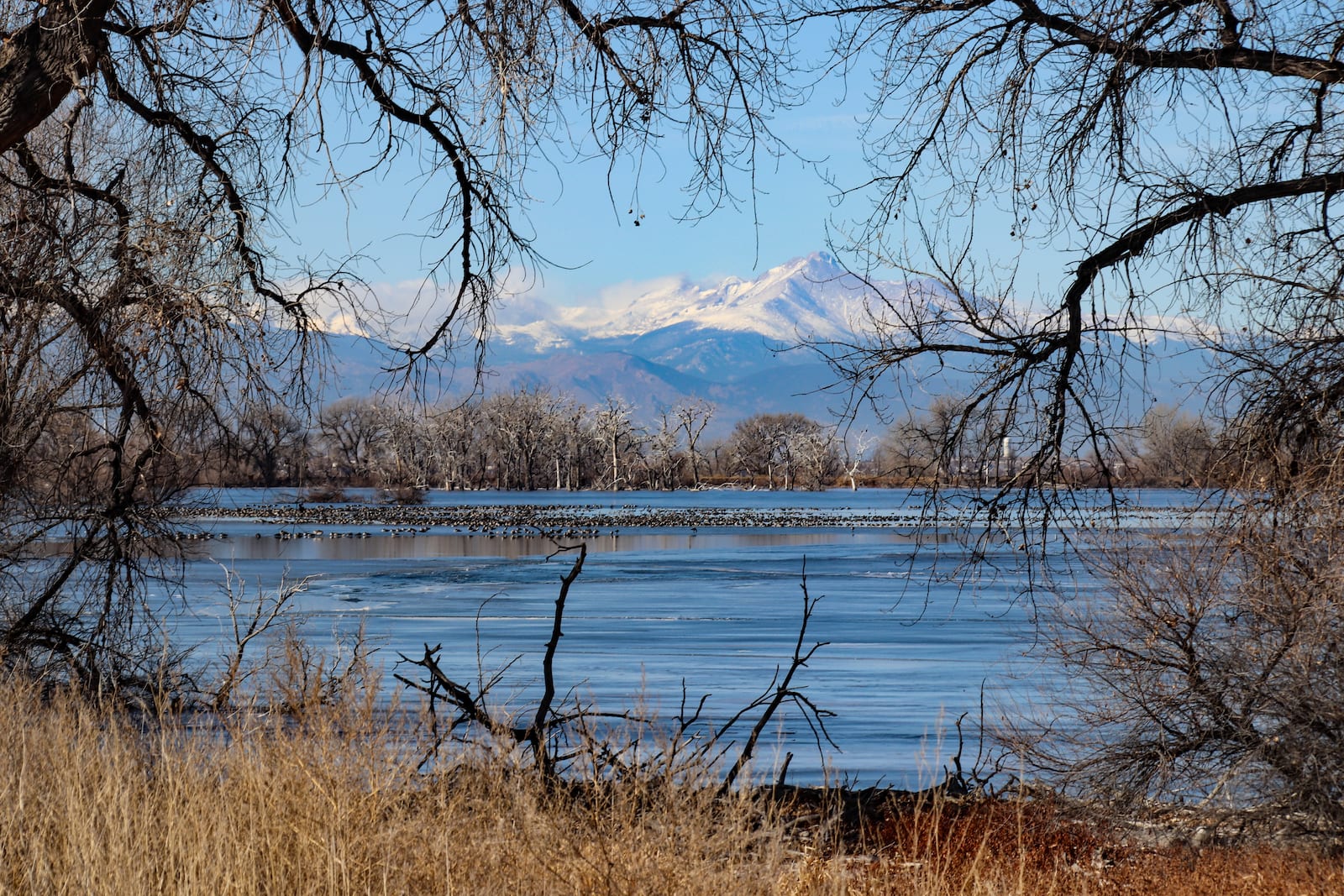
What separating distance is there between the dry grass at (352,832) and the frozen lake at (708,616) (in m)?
0.84

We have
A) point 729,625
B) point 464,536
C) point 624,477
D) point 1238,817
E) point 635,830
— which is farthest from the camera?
point 624,477

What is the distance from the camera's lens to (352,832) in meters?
5.34

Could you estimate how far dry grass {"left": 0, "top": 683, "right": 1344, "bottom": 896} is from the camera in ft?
16.5

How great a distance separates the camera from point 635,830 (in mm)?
5512

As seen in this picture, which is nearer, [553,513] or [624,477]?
[553,513]

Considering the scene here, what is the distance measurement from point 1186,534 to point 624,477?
4577 inches

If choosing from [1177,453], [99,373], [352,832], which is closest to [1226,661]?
[1177,453]

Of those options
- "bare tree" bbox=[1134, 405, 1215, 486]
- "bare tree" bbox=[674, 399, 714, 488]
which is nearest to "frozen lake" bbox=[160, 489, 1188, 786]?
"bare tree" bbox=[1134, 405, 1215, 486]

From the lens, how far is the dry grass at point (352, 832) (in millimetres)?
5016

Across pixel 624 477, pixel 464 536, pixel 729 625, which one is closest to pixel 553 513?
pixel 464 536

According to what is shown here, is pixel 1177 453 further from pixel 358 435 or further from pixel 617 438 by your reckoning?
pixel 617 438

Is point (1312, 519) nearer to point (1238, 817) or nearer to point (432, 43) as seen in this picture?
point (1238, 817)

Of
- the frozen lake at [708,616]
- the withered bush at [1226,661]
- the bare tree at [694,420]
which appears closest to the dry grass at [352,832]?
the frozen lake at [708,616]

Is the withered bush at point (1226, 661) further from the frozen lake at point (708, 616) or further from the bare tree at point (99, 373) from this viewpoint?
the bare tree at point (99, 373)
